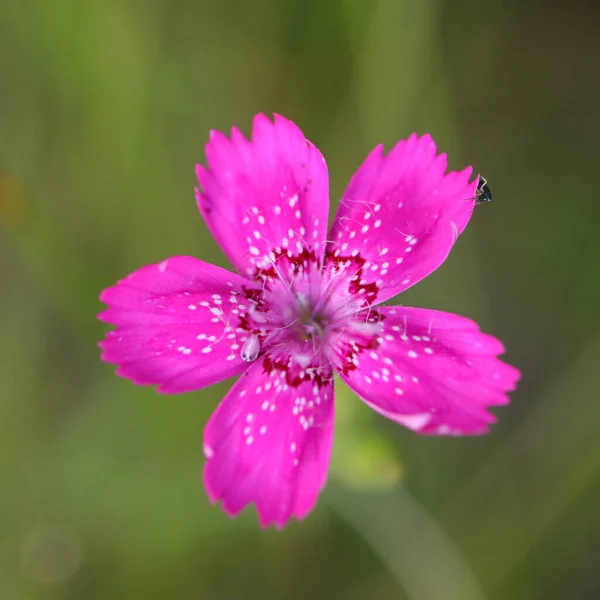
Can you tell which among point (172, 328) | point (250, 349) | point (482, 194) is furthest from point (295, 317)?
point (482, 194)

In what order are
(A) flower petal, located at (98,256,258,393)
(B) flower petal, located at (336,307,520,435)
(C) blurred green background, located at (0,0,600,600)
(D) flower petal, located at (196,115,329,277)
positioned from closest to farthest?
(B) flower petal, located at (336,307,520,435) < (A) flower petal, located at (98,256,258,393) < (D) flower petal, located at (196,115,329,277) < (C) blurred green background, located at (0,0,600,600)

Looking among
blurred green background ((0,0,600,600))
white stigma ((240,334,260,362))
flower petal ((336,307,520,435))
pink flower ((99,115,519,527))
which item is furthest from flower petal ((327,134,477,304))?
blurred green background ((0,0,600,600))

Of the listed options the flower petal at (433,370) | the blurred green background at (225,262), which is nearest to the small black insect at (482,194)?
the flower petal at (433,370)

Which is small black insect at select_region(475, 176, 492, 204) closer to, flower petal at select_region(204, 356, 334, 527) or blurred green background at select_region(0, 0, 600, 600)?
flower petal at select_region(204, 356, 334, 527)

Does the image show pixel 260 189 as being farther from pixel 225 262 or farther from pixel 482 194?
pixel 225 262

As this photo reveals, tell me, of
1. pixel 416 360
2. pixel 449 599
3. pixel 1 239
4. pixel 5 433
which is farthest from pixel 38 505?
pixel 416 360

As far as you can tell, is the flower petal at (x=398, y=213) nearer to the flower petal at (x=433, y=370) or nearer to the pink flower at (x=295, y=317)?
the pink flower at (x=295, y=317)
